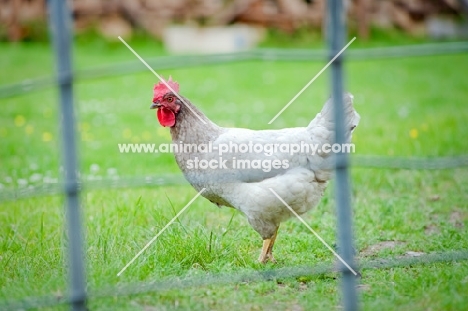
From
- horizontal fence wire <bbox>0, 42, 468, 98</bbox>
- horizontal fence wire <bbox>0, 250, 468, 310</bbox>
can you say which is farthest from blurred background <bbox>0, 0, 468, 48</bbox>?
horizontal fence wire <bbox>0, 42, 468, 98</bbox>

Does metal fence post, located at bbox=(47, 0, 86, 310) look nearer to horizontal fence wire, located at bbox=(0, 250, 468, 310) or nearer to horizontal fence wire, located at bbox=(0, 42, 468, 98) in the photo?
horizontal fence wire, located at bbox=(0, 42, 468, 98)

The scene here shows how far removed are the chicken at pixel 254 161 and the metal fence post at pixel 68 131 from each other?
4.14 feet

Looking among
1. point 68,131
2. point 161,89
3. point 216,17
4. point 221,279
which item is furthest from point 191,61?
point 216,17

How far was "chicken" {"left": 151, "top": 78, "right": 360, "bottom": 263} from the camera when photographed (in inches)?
139

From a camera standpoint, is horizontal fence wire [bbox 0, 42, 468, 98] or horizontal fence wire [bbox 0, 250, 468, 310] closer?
horizontal fence wire [bbox 0, 42, 468, 98]

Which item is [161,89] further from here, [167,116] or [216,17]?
[216,17]

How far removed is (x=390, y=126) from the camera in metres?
6.98

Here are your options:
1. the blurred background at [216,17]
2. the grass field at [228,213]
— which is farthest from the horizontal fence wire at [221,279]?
the blurred background at [216,17]

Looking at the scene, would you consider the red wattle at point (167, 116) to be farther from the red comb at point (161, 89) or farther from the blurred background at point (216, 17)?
the blurred background at point (216, 17)

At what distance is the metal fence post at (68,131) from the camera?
2281mm

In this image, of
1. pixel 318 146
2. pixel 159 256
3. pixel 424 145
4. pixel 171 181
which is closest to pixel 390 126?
pixel 424 145

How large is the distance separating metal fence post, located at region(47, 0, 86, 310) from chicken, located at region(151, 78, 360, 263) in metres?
1.26

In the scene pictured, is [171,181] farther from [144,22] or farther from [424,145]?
[144,22]

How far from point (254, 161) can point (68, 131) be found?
1400 mm
